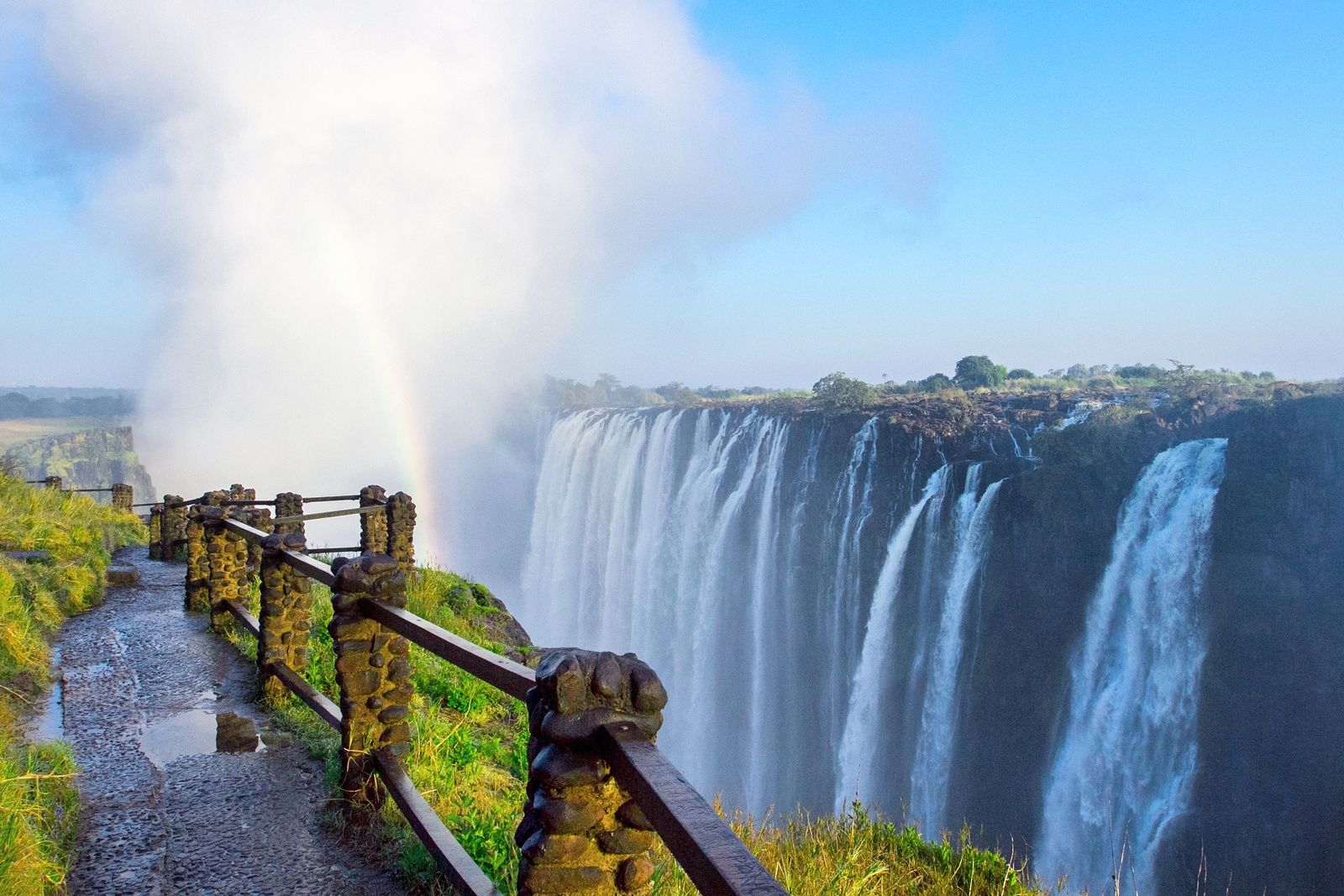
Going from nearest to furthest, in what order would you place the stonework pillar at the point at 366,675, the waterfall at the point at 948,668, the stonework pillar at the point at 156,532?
the stonework pillar at the point at 366,675, the stonework pillar at the point at 156,532, the waterfall at the point at 948,668

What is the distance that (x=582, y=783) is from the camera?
75.1 inches

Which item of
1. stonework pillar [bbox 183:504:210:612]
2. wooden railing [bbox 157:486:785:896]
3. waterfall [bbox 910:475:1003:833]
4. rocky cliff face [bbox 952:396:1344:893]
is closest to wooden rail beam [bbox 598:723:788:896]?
wooden railing [bbox 157:486:785:896]

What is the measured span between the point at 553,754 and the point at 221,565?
670 centimetres

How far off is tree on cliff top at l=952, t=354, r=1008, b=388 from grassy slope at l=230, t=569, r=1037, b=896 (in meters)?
32.0

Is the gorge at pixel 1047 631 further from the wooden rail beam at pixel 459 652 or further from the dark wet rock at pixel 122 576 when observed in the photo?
the wooden rail beam at pixel 459 652

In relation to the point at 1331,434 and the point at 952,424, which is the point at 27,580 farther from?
the point at 1331,434

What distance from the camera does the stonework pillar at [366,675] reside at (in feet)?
11.6

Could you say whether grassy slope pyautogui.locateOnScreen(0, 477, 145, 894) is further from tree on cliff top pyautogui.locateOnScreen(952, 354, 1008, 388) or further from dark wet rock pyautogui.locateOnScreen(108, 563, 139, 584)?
tree on cliff top pyautogui.locateOnScreen(952, 354, 1008, 388)

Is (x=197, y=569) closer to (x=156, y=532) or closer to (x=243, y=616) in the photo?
(x=243, y=616)

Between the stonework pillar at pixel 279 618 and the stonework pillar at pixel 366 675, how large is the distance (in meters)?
1.94

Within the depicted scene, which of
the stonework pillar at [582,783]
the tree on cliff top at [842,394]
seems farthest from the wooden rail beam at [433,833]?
the tree on cliff top at [842,394]

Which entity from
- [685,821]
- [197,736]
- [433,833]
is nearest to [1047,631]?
[197,736]

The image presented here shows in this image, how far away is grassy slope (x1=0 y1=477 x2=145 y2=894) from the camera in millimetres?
2943

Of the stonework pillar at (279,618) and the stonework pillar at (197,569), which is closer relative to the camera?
the stonework pillar at (279,618)
